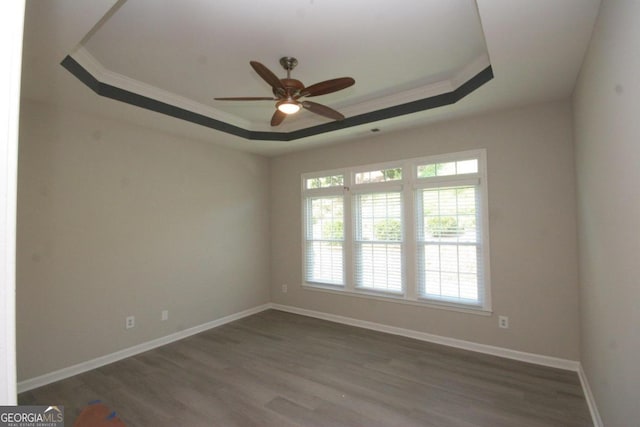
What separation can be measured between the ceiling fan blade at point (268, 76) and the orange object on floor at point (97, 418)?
275 centimetres

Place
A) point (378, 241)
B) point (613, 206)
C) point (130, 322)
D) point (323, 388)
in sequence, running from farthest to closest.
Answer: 1. point (378, 241)
2. point (130, 322)
3. point (323, 388)
4. point (613, 206)

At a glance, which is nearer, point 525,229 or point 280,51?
point 280,51

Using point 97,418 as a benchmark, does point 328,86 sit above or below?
above

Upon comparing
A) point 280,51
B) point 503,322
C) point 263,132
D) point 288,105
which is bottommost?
point 503,322

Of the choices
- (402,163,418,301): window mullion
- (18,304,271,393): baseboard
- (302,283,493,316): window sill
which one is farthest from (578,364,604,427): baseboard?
(18,304,271,393): baseboard

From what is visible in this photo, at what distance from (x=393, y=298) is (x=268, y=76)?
3181 mm

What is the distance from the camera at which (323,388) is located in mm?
2850

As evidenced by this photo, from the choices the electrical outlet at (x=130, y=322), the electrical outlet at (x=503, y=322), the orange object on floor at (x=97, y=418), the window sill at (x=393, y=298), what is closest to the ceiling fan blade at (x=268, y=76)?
the orange object on floor at (x=97, y=418)

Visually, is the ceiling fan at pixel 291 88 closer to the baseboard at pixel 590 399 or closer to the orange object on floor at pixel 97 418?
the orange object on floor at pixel 97 418

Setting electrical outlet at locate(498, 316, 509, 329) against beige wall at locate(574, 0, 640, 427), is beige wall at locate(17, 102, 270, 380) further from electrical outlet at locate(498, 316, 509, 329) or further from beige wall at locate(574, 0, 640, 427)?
beige wall at locate(574, 0, 640, 427)

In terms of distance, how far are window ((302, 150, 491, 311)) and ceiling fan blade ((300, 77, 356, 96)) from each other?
75.8 inches

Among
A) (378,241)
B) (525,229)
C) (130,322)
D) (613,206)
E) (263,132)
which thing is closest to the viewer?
(613,206)

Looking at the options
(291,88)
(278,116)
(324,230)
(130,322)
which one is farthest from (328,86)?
(130,322)

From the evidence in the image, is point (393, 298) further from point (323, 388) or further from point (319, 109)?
point (319, 109)
